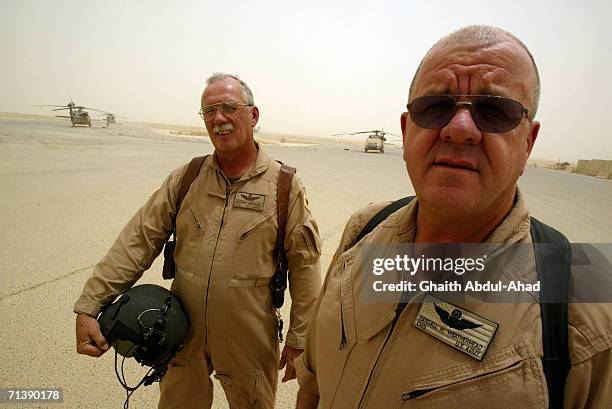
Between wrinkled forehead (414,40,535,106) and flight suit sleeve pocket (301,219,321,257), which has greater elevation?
wrinkled forehead (414,40,535,106)

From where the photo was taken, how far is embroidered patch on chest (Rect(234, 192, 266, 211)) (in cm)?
186

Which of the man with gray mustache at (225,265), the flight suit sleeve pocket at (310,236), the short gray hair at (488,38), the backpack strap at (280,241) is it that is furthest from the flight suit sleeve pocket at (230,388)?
the short gray hair at (488,38)

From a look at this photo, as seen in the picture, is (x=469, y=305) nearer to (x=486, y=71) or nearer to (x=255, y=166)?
(x=486, y=71)

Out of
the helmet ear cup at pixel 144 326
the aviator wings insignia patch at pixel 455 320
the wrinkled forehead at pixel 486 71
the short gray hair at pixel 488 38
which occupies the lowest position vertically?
the helmet ear cup at pixel 144 326

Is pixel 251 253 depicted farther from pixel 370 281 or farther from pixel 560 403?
pixel 560 403

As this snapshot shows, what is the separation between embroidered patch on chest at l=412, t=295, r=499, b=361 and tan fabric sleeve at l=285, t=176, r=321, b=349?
1078 millimetres

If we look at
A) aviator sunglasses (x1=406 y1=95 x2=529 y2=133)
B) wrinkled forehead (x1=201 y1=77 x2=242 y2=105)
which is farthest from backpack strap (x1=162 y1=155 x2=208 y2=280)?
aviator sunglasses (x1=406 y1=95 x2=529 y2=133)

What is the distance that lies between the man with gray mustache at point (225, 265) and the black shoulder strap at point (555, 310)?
128cm

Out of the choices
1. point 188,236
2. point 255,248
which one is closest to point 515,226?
point 255,248

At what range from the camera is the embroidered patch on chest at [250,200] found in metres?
1.86

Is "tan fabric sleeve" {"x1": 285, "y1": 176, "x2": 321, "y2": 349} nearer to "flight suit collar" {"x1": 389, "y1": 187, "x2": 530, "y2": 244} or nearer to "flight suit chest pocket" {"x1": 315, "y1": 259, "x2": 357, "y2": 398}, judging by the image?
"flight suit chest pocket" {"x1": 315, "y1": 259, "x2": 357, "y2": 398}

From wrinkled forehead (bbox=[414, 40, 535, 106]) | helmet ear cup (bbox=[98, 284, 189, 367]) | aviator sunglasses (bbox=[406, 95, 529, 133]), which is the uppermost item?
wrinkled forehead (bbox=[414, 40, 535, 106])

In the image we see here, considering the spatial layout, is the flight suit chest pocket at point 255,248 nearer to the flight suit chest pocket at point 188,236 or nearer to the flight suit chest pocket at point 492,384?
Answer: the flight suit chest pocket at point 188,236

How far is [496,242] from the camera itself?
34.9 inches
